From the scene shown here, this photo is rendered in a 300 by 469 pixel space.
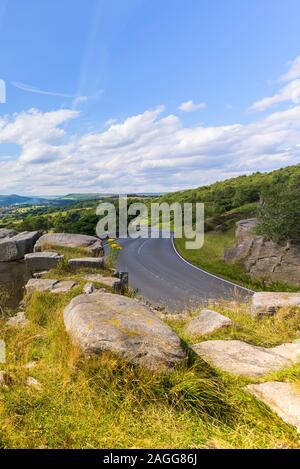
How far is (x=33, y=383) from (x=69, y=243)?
8.83 meters

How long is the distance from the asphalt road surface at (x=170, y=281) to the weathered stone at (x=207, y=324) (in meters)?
8.42

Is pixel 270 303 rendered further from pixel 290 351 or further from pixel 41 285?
pixel 41 285

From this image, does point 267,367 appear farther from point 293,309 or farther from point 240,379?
point 293,309

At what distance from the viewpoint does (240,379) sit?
15.8 feet

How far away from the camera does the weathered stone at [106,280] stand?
990 cm

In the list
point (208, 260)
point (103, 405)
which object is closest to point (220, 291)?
point (208, 260)

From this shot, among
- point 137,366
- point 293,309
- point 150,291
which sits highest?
point 137,366

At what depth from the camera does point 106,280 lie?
1018 centimetres

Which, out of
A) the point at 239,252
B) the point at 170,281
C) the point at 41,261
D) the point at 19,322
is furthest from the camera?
the point at 239,252

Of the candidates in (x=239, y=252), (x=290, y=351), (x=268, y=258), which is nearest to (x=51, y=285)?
(x=290, y=351)

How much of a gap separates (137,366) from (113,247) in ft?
32.6

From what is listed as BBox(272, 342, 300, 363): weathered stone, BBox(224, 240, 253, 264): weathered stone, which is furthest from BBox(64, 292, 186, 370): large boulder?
BBox(224, 240, 253, 264): weathered stone

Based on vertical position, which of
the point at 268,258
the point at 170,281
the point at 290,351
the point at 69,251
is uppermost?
the point at 69,251

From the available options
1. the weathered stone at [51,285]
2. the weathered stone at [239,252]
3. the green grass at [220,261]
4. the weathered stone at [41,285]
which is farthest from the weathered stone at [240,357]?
the weathered stone at [239,252]
